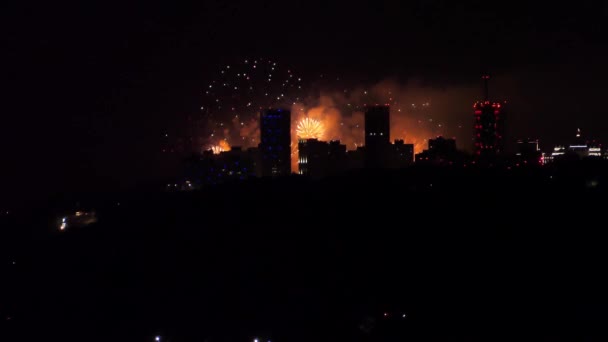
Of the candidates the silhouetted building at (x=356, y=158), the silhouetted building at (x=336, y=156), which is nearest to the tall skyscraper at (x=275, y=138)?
the silhouetted building at (x=336, y=156)

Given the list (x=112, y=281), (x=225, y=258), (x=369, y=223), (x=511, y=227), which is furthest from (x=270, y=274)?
(x=511, y=227)

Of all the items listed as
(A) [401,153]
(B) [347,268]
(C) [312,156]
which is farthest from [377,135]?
(B) [347,268]

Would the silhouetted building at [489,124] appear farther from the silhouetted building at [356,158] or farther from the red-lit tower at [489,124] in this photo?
the silhouetted building at [356,158]

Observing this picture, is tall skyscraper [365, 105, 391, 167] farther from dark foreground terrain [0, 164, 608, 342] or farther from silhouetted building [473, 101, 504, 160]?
dark foreground terrain [0, 164, 608, 342]

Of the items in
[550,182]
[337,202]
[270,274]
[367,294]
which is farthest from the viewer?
[337,202]

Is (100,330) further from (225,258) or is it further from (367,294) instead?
(367,294)
